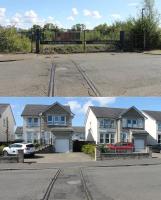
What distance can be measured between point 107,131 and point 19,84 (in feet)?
128

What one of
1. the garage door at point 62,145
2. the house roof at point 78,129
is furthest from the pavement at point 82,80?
the house roof at point 78,129

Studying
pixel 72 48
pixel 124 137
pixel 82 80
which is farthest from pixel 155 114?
pixel 82 80

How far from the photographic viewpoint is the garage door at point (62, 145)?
4839 centimetres

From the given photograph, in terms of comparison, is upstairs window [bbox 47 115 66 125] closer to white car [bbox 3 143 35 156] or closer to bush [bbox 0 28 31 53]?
bush [bbox 0 28 31 53]

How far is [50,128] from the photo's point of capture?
51.5 metres

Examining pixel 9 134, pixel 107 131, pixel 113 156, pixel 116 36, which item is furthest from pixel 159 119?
pixel 113 156

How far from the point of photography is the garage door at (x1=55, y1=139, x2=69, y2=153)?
159ft

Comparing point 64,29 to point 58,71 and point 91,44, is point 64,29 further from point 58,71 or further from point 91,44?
point 58,71

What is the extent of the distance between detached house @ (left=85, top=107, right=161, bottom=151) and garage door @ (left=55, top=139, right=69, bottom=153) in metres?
6.75

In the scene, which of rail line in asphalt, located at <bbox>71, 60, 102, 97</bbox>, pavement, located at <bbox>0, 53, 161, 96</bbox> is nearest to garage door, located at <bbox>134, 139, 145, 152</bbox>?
pavement, located at <bbox>0, 53, 161, 96</bbox>

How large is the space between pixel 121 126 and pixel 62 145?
40.3ft

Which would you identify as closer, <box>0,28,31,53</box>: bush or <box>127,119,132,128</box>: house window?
<box>0,28,31,53</box>: bush

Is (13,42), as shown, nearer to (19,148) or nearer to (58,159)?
(19,148)

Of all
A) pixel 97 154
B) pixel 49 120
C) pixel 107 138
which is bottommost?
pixel 97 154
